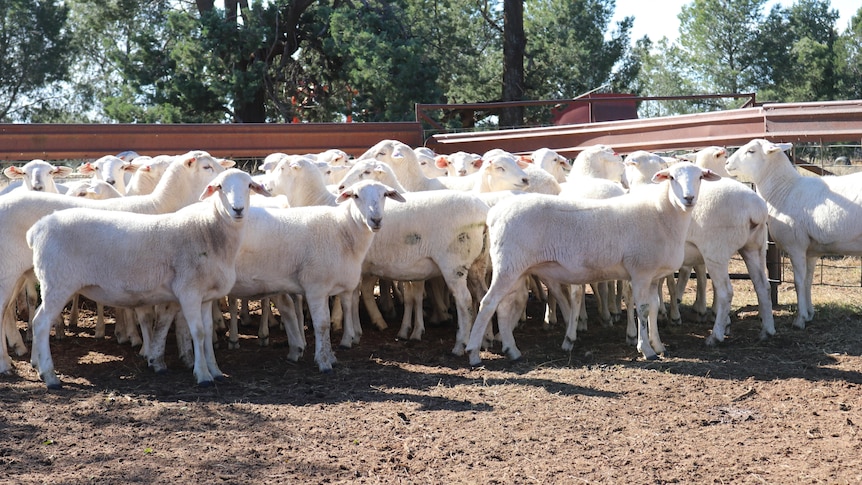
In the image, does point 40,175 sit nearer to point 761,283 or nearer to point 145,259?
point 145,259

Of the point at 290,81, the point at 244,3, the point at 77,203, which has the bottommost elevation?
the point at 77,203

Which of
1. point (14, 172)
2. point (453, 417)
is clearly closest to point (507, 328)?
point (453, 417)

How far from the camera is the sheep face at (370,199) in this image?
26.4 feet

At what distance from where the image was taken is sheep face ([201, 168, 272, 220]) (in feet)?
24.9

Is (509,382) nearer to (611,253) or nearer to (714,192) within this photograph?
(611,253)

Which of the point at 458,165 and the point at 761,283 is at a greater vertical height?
the point at 458,165

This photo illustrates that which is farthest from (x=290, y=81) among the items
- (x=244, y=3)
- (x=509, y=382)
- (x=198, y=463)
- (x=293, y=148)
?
(x=198, y=463)

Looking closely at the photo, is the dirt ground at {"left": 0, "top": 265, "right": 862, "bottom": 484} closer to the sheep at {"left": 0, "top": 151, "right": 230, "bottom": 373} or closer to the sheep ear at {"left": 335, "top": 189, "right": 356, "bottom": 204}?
the sheep at {"left": 0, "top": 151, "right": 230, "bottom": 373}

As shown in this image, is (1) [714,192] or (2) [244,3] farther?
(2) [244,3]

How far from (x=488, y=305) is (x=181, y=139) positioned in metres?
8.37

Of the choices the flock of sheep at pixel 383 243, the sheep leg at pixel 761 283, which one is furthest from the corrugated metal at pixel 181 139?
the sheep leg at pixel 761 283

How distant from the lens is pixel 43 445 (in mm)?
6113

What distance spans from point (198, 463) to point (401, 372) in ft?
9.06

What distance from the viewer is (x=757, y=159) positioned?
10727 mm
